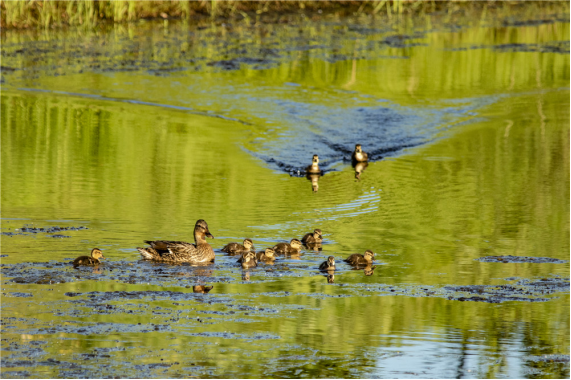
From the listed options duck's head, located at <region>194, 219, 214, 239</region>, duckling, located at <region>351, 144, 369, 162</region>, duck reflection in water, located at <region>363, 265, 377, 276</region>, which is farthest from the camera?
duckling, located at <region>351, 144, 369, 162</region>

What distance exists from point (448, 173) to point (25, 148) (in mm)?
7560

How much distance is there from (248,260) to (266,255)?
274 millimetres

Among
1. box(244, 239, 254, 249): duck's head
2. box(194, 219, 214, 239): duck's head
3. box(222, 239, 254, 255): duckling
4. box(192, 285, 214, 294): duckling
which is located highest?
box(194, 219, 214, 239): duck's head

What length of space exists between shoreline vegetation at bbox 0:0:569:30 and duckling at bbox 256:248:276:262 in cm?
1793

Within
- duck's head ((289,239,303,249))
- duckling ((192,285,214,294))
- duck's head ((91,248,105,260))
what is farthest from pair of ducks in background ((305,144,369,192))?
duck's head ((91,248,105,260))

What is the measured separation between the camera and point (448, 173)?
16.2 m

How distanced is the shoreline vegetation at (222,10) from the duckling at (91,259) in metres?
17.9

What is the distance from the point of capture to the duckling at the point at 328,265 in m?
10.4

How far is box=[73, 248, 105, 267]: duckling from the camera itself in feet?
32.2

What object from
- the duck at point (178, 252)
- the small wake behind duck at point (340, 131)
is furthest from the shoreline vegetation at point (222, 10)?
the duck at point (178, 252)

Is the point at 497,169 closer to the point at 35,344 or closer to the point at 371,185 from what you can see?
the point at 371,185

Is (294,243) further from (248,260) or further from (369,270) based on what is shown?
(369,270)

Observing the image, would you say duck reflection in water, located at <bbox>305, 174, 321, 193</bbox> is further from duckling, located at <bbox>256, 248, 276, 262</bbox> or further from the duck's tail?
the duck's tail

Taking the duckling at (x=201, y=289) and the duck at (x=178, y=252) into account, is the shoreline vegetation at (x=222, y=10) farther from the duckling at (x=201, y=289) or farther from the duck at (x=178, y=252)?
the duckling at (x=201, y=289)
